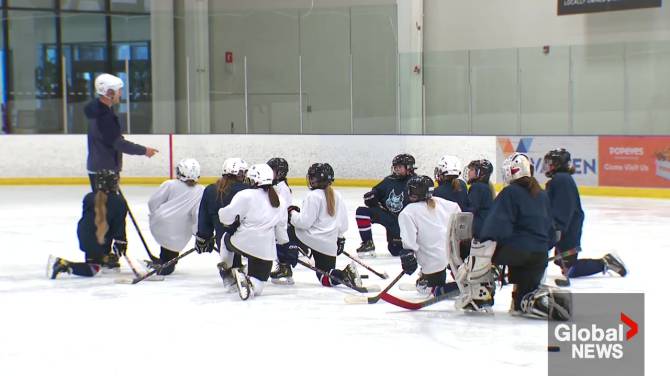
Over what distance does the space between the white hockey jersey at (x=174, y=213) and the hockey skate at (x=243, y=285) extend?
3.31ft

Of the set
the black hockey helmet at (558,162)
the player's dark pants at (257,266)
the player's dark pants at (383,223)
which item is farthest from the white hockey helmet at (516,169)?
the player's dark pants at (383,223)

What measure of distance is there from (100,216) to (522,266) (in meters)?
2.81

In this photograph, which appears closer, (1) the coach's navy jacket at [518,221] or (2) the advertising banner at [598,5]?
(1) the coach's navy jacket at [518,221]

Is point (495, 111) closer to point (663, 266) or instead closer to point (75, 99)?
point (75, 99)

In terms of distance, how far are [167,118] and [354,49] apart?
10.5 ft

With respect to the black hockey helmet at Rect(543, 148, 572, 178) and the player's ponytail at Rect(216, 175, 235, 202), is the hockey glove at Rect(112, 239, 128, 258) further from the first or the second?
the black hockey helmet at Rect(543, 148, 572, 178)

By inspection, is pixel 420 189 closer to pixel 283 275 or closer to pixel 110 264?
pixel 283 275

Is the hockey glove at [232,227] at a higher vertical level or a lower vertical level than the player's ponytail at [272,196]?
lower

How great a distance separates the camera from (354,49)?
15.3 metres

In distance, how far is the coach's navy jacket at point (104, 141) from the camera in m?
6.73

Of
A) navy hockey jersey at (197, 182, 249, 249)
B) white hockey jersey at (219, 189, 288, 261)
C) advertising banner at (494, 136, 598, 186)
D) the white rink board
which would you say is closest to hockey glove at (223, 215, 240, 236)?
white hockey jersey at (219, 189, 288, 261)

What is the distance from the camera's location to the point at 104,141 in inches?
266

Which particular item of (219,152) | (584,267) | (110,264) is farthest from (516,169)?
(219,152)

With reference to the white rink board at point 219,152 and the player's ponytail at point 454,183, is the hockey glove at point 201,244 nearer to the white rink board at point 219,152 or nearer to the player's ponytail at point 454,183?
the player's ponytail at point 454,183
